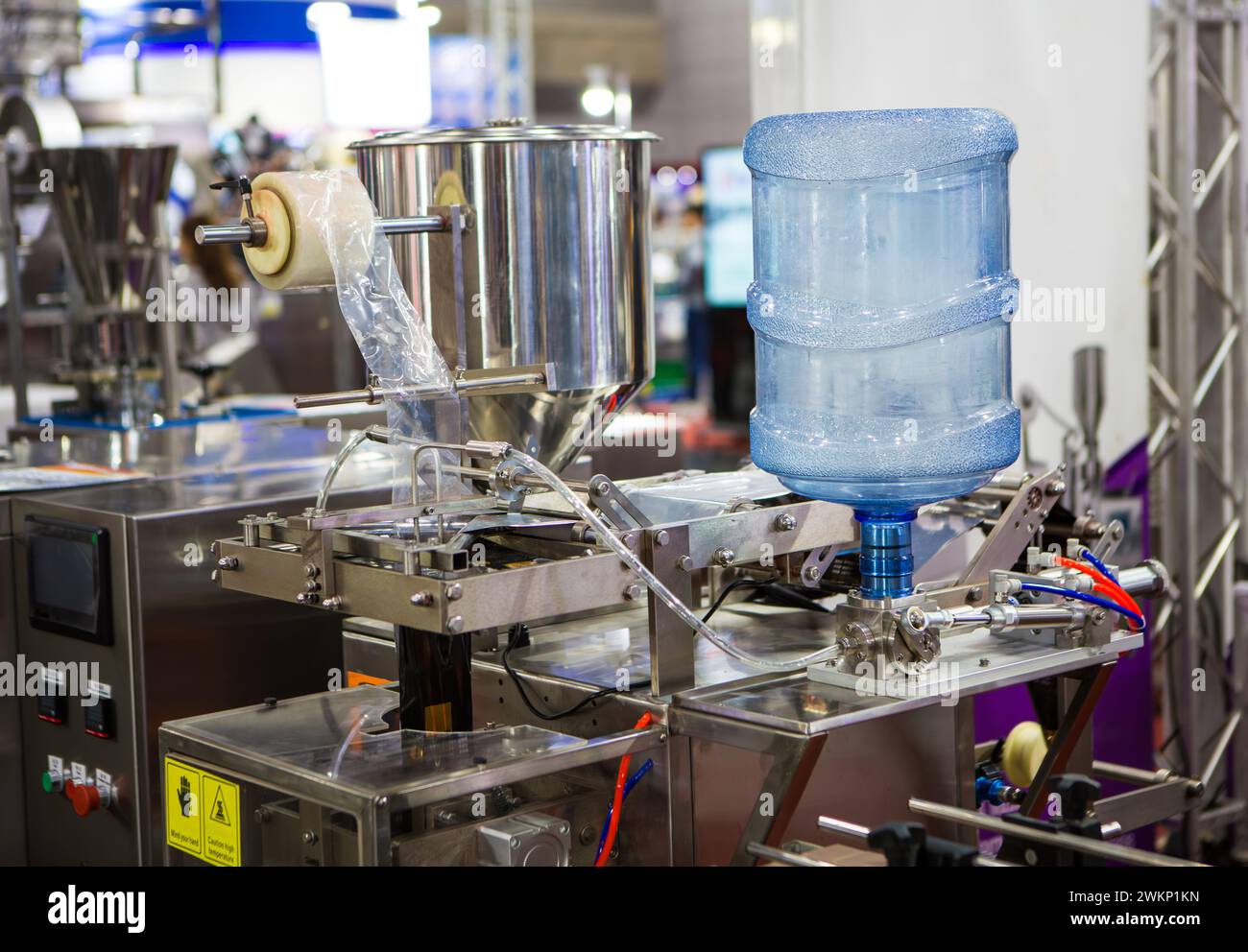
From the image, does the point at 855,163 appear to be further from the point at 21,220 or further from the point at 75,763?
the point at 21,220

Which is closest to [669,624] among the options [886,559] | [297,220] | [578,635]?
[886,559]

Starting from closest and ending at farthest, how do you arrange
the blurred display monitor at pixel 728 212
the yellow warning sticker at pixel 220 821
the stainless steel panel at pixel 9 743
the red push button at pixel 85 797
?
the yellow warning sticker at pixel 220 821 < the red push button at pixel 85 797 < the stainless steel panel at pixel 9 743 < the blurred display monitor at pixel 728 212

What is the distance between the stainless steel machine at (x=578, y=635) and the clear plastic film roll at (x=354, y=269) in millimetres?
40

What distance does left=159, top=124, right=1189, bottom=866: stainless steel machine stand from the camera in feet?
5.93

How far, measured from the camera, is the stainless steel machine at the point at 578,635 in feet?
5.93

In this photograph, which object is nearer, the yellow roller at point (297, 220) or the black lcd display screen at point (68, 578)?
the yellow roller at point (297, 220)

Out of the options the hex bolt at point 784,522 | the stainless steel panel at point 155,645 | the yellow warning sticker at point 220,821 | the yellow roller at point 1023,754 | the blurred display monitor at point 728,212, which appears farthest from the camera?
the blurred display monitor at point 728,212

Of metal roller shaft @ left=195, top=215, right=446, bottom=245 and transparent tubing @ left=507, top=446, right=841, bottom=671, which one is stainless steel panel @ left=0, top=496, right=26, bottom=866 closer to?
metal roller shaft @ left=195, top=215, right=446, bottom=245

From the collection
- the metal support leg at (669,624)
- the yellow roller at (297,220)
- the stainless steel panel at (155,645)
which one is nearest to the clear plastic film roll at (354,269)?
the yellow roller at (297,220)

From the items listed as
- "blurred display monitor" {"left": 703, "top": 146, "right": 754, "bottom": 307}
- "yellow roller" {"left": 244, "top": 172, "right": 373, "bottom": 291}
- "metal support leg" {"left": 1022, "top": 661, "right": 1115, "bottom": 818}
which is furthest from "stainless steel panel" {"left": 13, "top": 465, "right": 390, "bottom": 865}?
"blurred display monitor" {"left": 703, "top": 146, "right": 754, "bottom": 307}

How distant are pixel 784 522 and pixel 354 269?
0.65 metres

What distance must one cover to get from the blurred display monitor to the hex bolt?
26.3ft

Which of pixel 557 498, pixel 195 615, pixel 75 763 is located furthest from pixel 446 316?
pixel 75 763

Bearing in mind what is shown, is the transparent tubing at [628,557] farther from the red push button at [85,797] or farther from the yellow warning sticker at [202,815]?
the red push button at [85,797]
